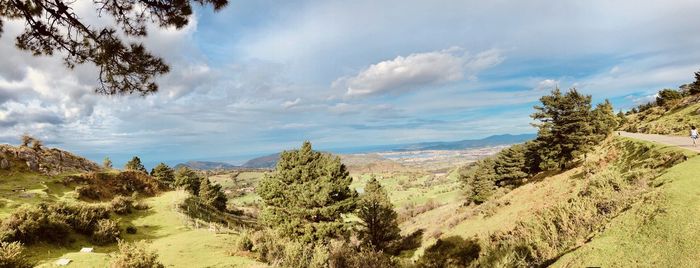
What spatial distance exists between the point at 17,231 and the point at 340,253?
14.9 m

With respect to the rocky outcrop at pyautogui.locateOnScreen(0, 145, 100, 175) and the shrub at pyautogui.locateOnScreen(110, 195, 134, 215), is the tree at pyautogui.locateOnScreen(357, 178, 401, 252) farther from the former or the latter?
the rocky outcrop at pyautogui.locateOnScreen(0, 145, 100, 175)

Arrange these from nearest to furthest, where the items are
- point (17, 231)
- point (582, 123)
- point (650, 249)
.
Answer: point (650, 249) → point (17, 231) → point (582, 123)

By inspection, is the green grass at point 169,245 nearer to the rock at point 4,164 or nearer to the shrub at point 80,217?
the shrub at point 80,217

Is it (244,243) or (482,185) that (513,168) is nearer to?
(482,185)

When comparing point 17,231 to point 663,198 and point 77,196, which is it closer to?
point 77,196

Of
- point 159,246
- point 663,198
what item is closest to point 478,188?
point 663,198

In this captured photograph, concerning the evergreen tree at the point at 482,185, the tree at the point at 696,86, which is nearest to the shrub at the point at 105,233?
the evergreen tree at the point at 482,185

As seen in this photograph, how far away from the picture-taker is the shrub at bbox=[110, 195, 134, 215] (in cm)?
2511

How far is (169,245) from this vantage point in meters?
19.7

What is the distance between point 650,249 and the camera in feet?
35.3

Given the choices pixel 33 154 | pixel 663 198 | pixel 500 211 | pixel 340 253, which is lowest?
pixel 500 211

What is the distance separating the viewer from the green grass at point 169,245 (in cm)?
1560

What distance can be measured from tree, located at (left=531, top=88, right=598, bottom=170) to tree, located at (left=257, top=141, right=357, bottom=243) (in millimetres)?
24382

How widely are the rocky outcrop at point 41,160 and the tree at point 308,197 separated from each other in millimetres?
17892
